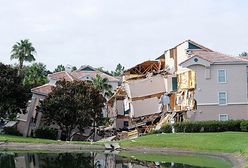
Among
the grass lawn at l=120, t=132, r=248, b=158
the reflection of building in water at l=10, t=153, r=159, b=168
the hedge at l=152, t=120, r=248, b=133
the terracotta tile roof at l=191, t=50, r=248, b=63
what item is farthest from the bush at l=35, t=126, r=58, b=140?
the reflection of building in water at l=10, t=153, r=159, b=168

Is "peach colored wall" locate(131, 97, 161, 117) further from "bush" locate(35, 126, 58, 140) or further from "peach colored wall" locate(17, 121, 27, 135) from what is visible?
"peach colored wall" locate(17, 121, 27, 135)

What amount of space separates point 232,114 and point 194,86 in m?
5.61

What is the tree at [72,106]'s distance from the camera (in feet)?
193

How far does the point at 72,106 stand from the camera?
58844 mm

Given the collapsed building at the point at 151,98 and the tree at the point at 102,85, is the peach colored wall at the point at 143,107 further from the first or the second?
the tree at the point at 102,85

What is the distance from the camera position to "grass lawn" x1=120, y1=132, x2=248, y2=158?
138 feet

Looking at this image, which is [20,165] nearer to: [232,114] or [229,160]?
[229,160]

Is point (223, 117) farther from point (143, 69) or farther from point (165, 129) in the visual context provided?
point (143, 69)

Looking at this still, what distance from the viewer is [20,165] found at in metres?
33.1

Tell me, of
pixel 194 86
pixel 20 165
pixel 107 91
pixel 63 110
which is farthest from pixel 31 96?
pixel 20 165

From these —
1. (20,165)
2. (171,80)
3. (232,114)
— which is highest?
(171,80)

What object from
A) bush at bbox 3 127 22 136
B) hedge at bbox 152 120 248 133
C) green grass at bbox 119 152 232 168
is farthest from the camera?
bush at bbox 3 127 22 136

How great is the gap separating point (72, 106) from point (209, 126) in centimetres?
1668

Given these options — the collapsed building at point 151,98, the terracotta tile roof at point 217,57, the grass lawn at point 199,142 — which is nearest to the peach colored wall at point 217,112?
the collapsed building at point 151,98
